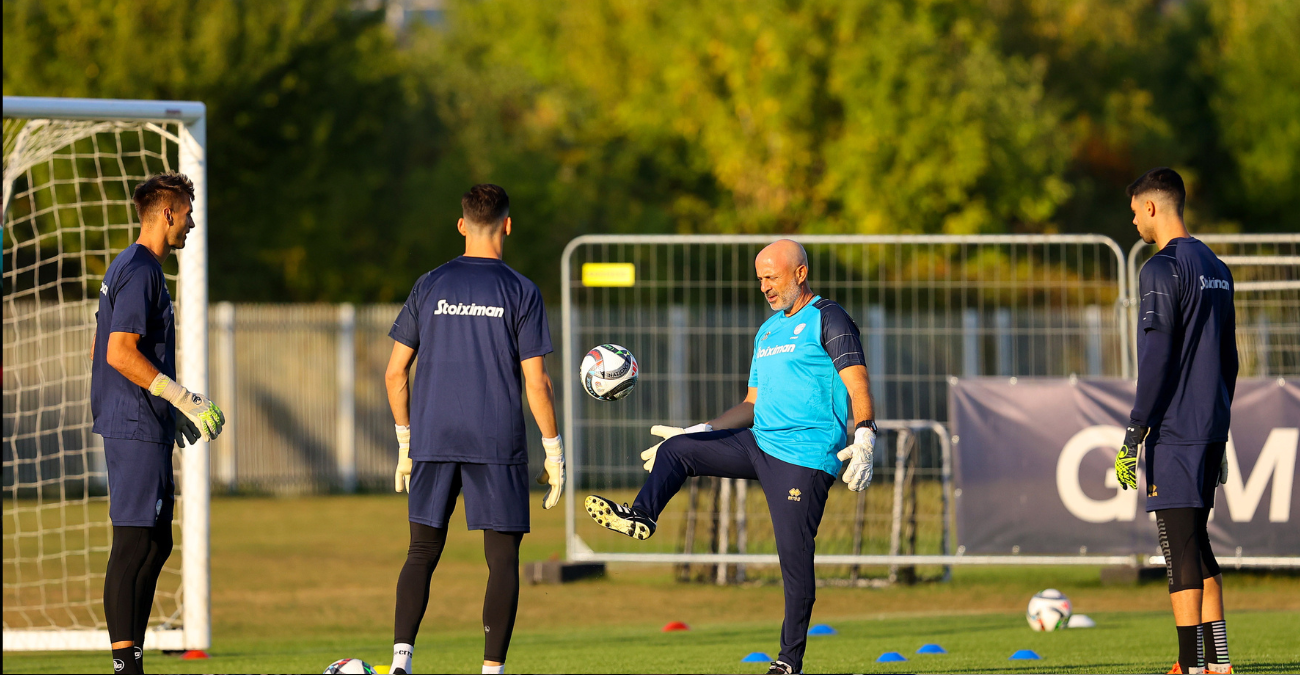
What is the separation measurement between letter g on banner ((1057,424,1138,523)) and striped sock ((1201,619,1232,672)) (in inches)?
209

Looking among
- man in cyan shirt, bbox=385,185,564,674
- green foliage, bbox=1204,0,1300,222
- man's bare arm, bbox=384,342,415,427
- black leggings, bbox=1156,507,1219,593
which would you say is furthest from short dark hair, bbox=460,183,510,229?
green foliage, bbox=1204,0,1300,222

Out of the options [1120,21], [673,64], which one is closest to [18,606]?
[673,64]

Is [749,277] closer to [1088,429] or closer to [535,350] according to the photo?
[1088,429]

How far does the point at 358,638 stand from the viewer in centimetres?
1073

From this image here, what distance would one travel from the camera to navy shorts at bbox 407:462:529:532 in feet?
21.2

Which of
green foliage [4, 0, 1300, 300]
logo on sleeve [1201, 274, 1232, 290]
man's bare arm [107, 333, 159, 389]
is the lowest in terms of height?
man's bare arm [107, 333, 159, 389]

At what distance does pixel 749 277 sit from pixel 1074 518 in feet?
18.3

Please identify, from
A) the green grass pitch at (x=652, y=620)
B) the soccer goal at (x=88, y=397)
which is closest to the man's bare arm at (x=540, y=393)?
the green grass pitch at (x=652, y=620)

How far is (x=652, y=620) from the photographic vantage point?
11602 mm

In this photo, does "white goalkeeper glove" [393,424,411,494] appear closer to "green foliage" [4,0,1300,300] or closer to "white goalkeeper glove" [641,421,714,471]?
"white goalkeeper glove" [641,421,714,471]

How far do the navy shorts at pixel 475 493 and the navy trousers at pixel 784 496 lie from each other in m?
0.63

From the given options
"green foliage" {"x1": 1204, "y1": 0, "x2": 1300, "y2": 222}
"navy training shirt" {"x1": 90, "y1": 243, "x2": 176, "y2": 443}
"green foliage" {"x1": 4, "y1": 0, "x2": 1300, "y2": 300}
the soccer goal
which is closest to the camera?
"navy training shirt" {"x1": 90, "y1": 243, "x2": 176, "y2": 443}

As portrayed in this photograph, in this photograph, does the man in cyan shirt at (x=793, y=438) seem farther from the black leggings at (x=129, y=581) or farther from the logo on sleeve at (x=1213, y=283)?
the black leggings at (x=129, y=581)

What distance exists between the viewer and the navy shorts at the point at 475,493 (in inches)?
254
